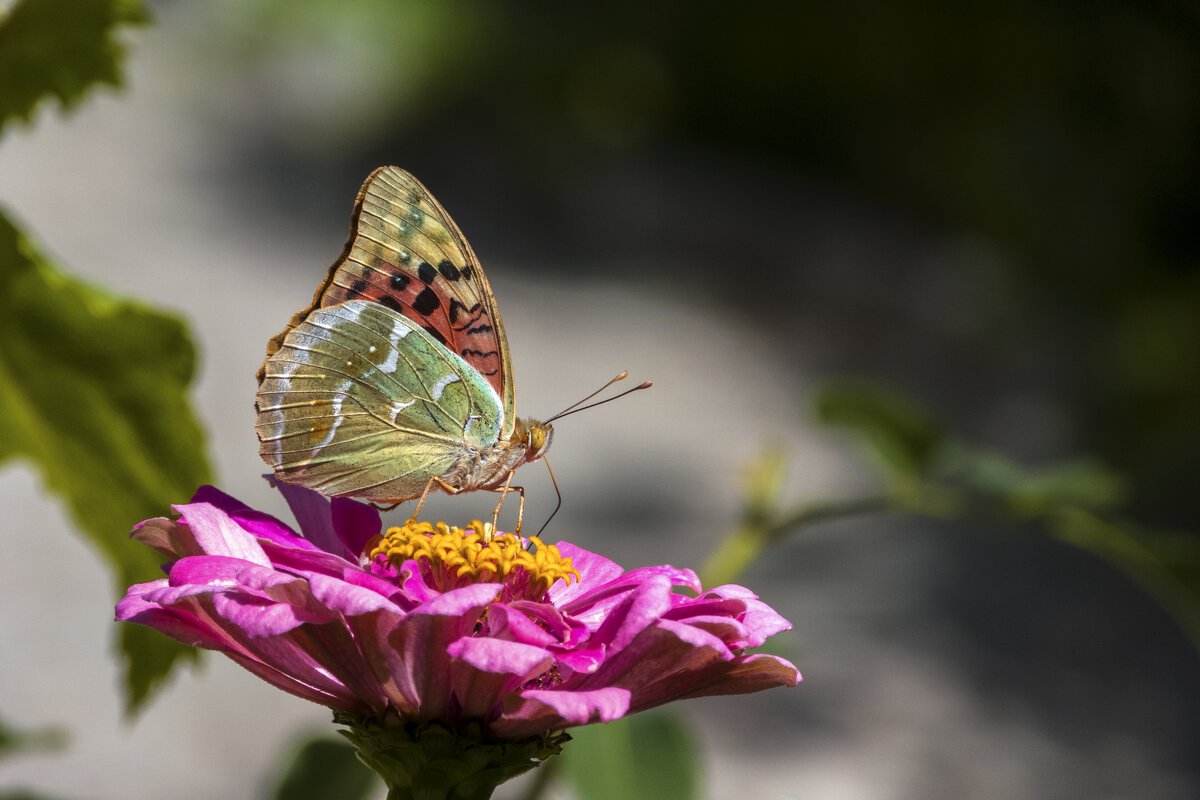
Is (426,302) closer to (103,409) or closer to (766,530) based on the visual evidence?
(103,409)

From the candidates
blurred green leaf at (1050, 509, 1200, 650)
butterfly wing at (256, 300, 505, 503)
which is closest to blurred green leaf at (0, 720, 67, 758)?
butterfly wing at (256, 300, 505, 503)

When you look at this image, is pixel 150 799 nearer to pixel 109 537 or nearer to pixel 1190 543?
pixel 109 537

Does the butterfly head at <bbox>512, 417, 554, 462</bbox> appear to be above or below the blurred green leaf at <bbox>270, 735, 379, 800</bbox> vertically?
above

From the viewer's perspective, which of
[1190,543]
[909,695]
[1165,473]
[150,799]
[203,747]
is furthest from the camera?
[1165,473]

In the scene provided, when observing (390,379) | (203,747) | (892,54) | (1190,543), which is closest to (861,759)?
(203,747)

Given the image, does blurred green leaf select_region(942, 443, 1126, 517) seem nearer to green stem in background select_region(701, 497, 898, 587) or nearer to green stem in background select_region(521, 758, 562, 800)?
green stem in background select_region(701, 497, 898, 587)

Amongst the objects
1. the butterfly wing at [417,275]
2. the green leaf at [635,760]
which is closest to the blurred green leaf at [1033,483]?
the green leaf at [635,760]
